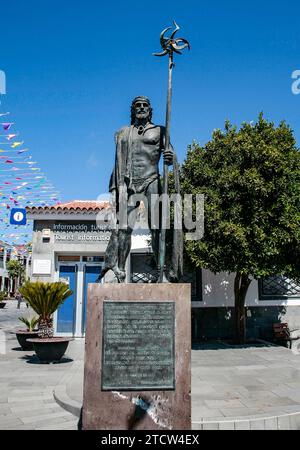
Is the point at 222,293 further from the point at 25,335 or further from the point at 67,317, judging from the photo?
the point at 25,335

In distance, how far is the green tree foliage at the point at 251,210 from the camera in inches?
381

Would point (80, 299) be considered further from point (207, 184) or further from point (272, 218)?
point (272, 218)

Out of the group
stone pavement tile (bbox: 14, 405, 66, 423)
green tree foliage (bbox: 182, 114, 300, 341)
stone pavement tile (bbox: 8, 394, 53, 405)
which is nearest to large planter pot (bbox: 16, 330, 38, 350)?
stone pavement tile (bbox: 8, 394, 53, 405)

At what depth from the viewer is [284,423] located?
4.62 m

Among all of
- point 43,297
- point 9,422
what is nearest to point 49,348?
point 43,297

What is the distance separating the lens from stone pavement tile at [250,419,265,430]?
4.47m

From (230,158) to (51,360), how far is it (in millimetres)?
6617

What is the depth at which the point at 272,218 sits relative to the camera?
32.7 feet

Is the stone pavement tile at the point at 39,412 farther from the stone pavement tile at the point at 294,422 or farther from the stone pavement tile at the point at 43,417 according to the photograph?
the stone pavement tile at the point at 294,422

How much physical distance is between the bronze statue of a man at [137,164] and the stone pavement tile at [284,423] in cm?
237

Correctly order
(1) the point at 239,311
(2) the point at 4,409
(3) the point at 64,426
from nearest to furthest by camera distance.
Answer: (3) the point at 64,426
(2) the point at 4,409
(1) the point at 239,311

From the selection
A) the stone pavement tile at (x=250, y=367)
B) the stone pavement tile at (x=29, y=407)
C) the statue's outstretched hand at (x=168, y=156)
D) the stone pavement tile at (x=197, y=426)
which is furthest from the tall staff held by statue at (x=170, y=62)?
the stone pavement tile at (x=250, y=367)

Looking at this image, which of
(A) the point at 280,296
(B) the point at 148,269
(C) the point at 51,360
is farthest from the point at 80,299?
(A) the point at 280,296

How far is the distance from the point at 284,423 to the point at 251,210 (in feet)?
19.5
